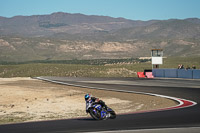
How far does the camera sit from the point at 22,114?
775 inches

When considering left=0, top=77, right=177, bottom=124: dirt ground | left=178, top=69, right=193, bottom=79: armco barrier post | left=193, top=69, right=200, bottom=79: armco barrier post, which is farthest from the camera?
left=178, top=69, right=193, bottom=79: armco barrier post

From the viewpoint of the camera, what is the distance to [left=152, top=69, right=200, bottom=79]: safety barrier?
46.0m

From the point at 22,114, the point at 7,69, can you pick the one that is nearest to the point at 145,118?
the point at 22,114

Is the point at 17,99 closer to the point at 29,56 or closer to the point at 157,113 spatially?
the point at 157,113

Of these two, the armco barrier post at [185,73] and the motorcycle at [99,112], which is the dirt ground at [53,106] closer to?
the motorcycle at [99,112]

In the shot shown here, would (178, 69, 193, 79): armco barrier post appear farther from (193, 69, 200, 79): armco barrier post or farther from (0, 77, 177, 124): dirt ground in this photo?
(0, 77, 177, 124): dirt ground

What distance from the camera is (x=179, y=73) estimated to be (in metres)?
49.0

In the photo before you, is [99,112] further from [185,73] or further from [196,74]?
[185,73]

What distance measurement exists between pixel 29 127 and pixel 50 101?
11.9 m

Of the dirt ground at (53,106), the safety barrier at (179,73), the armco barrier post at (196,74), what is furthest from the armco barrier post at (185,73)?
the dirt ground at (53,106)

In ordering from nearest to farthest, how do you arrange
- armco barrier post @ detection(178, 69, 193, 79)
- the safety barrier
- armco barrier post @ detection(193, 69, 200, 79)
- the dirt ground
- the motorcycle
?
the motorcycle
the dirt ground
armco barrier post @ detection(193, 69, 200, 79)
the safety barrier
armco barrier post @ detection(178, 69, 193, 79)

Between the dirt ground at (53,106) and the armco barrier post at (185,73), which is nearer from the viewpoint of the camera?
the dirt ground at (53,106)

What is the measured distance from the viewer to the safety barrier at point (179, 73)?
4603 cm

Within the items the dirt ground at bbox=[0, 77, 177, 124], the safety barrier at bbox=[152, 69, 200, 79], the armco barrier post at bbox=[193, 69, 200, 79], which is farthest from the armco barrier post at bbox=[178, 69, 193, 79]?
the dirt ground at bbox=[0, 77, 177, 124]
